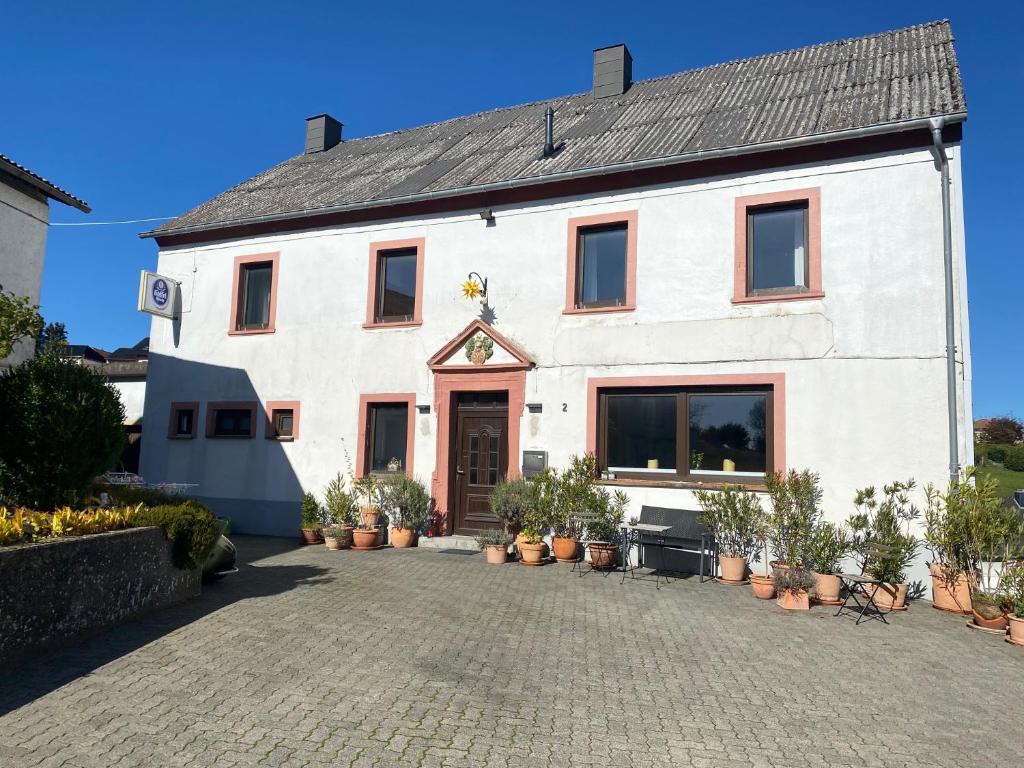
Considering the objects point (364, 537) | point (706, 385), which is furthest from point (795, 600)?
point (364, 537)

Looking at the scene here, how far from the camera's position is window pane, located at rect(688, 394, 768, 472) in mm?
9852

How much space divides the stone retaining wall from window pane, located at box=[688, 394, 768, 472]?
7006mm

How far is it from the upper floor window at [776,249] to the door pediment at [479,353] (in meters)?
3.74

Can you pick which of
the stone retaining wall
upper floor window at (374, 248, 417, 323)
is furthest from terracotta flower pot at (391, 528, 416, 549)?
the stone retaining wall

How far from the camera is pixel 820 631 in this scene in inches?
274

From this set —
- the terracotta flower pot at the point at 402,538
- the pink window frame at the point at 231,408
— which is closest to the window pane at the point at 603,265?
the terracotta flower pot at the point at 402,538

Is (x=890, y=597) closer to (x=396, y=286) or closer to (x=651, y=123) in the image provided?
(x=651, y=123)

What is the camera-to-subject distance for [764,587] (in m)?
8.37

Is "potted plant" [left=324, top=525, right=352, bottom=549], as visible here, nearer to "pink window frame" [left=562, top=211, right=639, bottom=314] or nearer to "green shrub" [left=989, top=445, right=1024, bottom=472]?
"pink window frame" [left=562, top=211, right=639, bottom=314]

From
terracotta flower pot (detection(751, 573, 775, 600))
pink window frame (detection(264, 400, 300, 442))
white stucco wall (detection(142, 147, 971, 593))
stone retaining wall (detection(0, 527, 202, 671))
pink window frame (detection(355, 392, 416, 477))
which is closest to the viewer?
stone retaining wall (detection(0, 527, 202, 671))

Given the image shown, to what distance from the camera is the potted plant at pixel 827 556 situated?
323 inches

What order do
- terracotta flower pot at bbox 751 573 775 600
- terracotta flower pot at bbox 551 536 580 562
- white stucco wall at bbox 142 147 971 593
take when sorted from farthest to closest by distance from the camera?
terracotta flower pot at bbox 551 536 580 562 < white stucco wall at bbox 142 147 971 593 < terracotta flower pot at bbox 751 573 775 600

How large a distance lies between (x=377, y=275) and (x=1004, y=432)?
2753cm

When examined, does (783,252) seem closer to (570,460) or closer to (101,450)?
(570,460)
